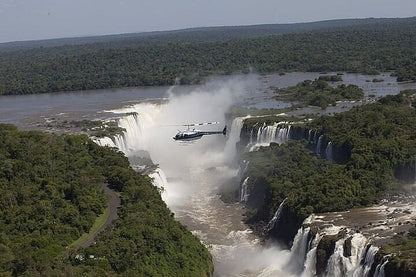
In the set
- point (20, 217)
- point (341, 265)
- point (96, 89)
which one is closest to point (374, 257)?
point (341, 265)

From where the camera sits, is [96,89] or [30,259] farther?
[96,89]

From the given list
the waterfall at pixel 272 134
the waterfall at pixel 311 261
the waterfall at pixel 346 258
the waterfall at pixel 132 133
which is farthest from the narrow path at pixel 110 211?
the waterfall at pixel 132 133

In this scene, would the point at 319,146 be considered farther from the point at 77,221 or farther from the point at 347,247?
the point at 77,221

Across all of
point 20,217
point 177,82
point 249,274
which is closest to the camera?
point 20,217

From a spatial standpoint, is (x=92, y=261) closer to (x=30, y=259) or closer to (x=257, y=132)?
(x=30, y=259)

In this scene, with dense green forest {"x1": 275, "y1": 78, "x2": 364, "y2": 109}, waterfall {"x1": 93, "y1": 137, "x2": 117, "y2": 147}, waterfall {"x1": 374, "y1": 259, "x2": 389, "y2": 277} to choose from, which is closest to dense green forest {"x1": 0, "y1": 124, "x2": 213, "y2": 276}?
waterfall {"x1": 93, "y1": 137, "x2": 117, "y2": 147}

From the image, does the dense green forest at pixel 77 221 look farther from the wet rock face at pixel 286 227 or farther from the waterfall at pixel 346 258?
the waterfall at pixel 346 258

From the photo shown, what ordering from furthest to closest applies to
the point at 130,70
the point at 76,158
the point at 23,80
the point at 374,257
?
the point at 130,70, the point at 23,80, the point at 76,158, the point at 374,257

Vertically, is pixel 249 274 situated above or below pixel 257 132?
below
